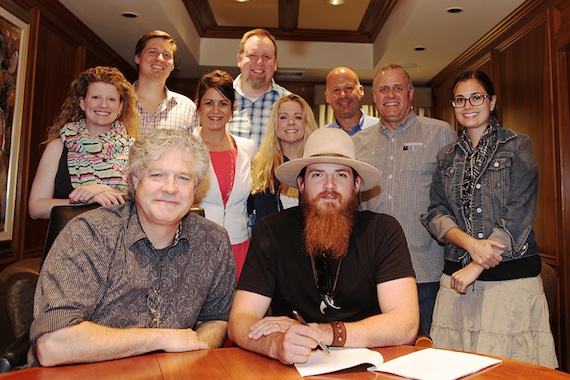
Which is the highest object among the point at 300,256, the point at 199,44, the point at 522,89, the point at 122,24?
the point at 199,44

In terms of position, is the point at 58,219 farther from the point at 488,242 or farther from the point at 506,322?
the point at 506,322

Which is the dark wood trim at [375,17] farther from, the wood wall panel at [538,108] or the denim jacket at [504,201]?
the denim jacket at [504,201]

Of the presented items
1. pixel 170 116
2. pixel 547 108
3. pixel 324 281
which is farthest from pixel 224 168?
pixel 547 108

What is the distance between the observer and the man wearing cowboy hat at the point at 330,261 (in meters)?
1.72

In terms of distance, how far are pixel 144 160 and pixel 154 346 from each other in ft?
2.06

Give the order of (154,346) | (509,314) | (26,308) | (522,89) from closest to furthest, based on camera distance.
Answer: (154,346) < (26,308) < (509,314) < (522,89)

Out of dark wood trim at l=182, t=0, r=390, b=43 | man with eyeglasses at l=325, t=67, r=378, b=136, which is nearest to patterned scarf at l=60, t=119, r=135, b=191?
man with eyeglasses at l=325, t=67, r=378, b=136

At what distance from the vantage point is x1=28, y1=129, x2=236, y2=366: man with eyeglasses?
1.37 meters

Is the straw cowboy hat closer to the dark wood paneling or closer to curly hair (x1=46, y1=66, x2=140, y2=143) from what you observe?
curly hair (x1=46, y1=66, x2=140, y2=143)

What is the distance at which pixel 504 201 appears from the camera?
227 cm

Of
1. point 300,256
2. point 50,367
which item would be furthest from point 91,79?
point 50,367

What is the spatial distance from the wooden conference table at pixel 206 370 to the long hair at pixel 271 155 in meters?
1.63

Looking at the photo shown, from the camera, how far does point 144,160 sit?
169 centimetres

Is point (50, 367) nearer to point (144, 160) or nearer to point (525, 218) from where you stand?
point (144, 160)
